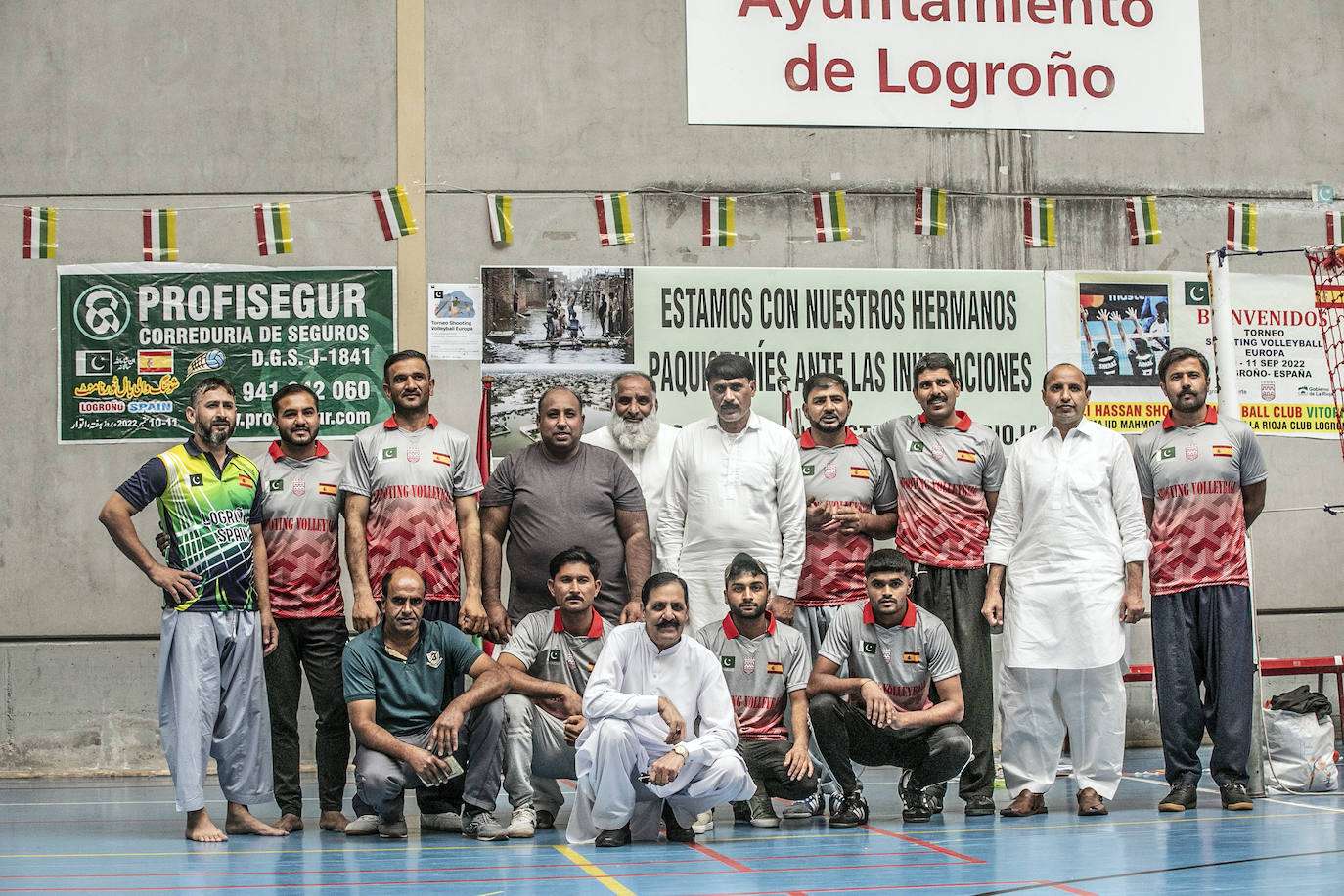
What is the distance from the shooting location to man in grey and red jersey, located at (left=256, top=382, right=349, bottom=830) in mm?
6141

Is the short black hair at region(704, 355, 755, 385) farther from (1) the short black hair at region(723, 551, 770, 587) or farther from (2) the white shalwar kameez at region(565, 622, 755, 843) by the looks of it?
(2) the white shalwar kameez at region(565, 622, 755, 843)

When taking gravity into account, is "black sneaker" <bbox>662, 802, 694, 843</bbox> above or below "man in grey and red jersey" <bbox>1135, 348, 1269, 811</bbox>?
below

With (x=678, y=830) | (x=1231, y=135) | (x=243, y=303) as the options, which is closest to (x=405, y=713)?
(x=678, y=830)

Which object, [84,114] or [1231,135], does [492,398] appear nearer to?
[84,114]

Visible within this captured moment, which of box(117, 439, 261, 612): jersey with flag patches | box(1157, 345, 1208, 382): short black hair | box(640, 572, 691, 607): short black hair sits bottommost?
box(640, 572, 691, 607): short black hair

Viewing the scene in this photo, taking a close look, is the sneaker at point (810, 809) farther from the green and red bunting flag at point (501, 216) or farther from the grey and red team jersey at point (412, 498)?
the green and red bunting flag at point (501, 216)

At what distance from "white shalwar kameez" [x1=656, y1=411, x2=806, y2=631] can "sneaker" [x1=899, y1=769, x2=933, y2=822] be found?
3.22ft

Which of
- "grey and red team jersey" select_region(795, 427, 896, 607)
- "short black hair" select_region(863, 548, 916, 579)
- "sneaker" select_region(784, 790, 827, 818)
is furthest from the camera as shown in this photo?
"grey and red team jersey" select_region(795, 427, 896, 607)

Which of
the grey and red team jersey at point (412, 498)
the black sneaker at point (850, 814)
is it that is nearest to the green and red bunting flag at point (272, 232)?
the grey and red team jersey at point (412, 498)

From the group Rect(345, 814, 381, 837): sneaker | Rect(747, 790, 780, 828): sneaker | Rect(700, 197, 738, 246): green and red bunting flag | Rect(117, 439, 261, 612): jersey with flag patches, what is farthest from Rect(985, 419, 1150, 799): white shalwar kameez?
Rect(117, 439, 261, 612): jersey with flag patches

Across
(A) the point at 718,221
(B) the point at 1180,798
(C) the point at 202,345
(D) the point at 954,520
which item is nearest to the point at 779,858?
(D) the point at 954,520

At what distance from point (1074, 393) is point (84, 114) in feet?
20.3

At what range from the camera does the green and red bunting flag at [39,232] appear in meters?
8.65

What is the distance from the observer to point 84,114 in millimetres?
8711
